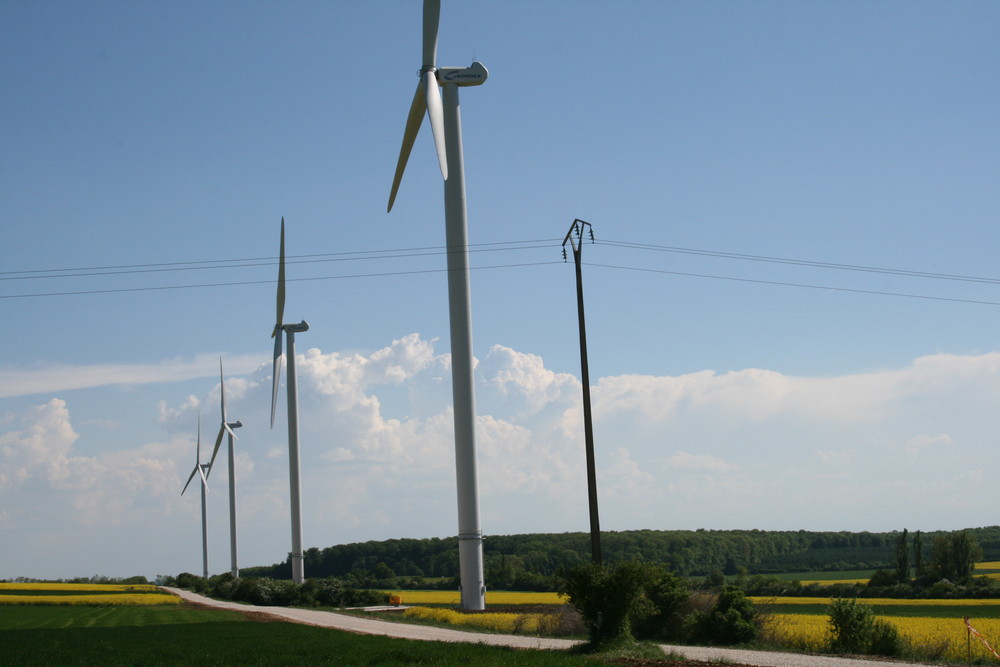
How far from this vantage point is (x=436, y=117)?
137ft

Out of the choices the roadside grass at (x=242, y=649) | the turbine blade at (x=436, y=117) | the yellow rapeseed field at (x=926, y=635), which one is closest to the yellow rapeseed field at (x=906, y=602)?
the yellow rapeseed field at (x=926, y=635)

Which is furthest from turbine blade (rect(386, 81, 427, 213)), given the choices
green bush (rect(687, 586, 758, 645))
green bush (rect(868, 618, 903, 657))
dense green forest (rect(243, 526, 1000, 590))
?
dense green forest (rect(243, 526, 1000, 590))

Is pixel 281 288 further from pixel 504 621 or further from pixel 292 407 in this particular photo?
pixel 504 621

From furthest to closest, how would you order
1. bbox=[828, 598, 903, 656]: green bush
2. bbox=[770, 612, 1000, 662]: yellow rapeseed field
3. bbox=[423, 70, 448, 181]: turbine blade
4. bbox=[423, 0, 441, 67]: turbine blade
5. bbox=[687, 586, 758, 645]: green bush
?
bbox=[423, 0, 441, 67]: turbine blade < bbox=[423, 70, 448, 181]: turbine blade < bbox=[687, 586, 758, 645]: green bush < bbox=[828, 598, 903, 656]: green bush < bbox=[770, 612, 1000, 662]: yellow rapeseed field

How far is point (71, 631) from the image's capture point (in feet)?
146

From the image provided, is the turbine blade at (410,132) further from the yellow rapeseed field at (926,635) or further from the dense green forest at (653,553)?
the dense green forest at (653,553)

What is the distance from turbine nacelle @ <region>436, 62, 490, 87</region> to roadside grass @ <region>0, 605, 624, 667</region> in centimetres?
2579

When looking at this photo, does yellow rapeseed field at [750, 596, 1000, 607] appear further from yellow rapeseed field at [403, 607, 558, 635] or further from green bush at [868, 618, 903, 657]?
green bush at [868, 618, 903, 657]

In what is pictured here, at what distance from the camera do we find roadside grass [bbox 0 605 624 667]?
962 inches

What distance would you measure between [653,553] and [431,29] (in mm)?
76308

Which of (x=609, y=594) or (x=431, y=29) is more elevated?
(x=431, y=29)

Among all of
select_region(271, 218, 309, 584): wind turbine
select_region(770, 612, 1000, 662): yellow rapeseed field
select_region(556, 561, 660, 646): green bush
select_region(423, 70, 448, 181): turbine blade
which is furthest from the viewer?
select_region(271, 218, 309, 584): wind turbine

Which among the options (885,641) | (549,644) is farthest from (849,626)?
(549,644)

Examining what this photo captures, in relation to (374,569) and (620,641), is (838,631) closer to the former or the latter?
(620,641)
